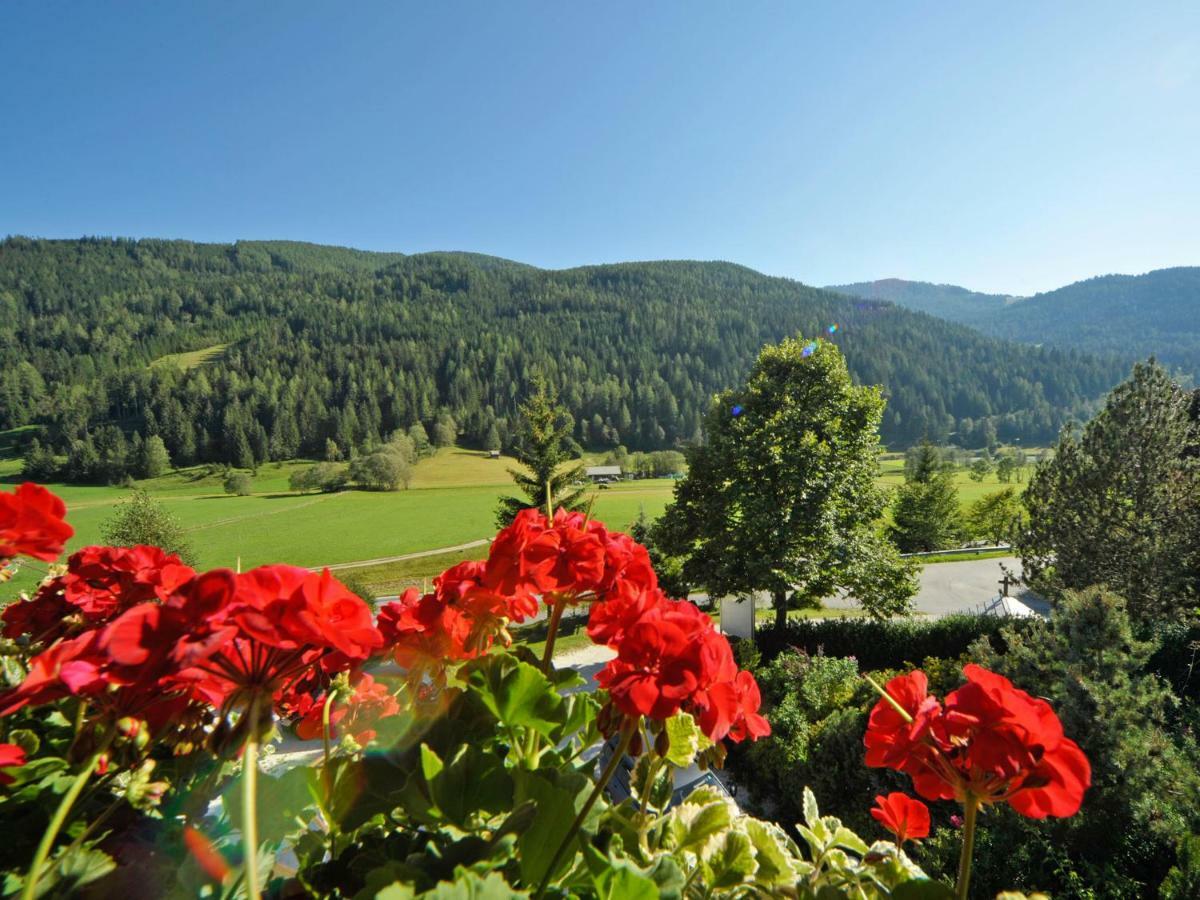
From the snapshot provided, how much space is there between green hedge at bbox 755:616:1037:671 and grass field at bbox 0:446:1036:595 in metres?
15.5

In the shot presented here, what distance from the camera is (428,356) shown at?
122688mm

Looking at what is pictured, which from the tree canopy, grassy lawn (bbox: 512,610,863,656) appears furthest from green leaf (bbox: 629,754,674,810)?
grassy lawn (bbox: 512,610,863,656)

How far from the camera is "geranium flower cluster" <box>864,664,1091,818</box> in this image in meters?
0.86

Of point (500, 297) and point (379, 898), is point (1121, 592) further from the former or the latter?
point (500, 297)

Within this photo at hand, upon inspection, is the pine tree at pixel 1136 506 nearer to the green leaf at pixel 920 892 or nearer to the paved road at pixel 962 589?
the paved road at pixel 962 589

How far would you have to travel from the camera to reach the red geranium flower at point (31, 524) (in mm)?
983

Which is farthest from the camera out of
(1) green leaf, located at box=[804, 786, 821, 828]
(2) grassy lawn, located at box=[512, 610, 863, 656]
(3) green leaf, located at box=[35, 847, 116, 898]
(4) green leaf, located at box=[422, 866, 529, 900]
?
(2) grassy lawn, located at box=[512, 610, 863, 656]

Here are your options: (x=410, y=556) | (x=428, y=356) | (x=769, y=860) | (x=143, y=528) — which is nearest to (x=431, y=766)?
(x=769, y=860)

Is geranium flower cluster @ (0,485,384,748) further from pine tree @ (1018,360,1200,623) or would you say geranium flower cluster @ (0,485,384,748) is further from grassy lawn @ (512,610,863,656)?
grassy lawn @ (512,610,863,656)

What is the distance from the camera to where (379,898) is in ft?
1.87

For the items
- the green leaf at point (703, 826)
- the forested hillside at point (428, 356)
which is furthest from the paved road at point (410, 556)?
the forested hillside at point (428, 356)

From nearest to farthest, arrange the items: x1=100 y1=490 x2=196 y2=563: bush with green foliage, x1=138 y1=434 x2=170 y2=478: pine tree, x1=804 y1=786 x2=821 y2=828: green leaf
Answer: x1=804 y1=786 x2=821 y2=828: green leaf < x1=100 y1=490 x2=196 y2=563: bush with green foliage < x1=138 y1=434 x2=170 y2=478: pine tree

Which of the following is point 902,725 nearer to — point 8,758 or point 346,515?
point 8,758

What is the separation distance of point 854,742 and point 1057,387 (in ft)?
539
